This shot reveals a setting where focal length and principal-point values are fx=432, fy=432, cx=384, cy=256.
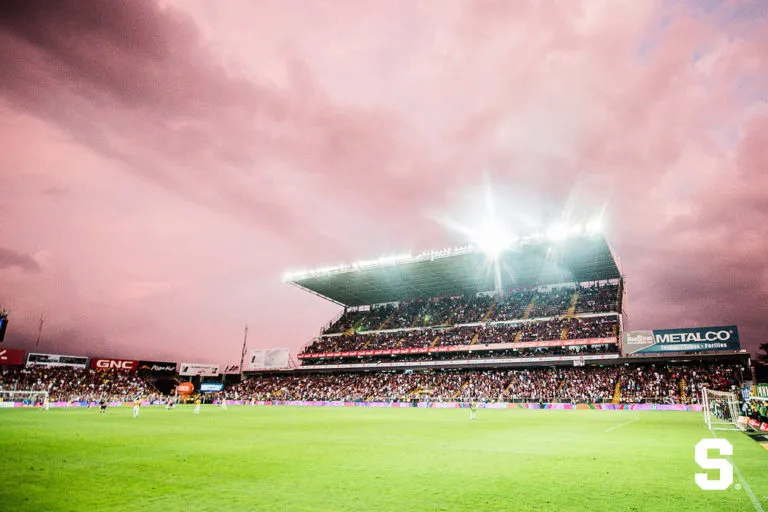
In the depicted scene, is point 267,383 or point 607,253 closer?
point 607,253

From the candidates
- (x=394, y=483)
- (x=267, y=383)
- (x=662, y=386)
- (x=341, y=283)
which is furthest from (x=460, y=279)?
(x=394, y=483)

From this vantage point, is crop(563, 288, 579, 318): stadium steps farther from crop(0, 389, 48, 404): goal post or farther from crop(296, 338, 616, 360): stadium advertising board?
crop(0, 389, 48, 404): goal post

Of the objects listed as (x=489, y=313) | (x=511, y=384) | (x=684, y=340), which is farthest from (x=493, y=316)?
(x=684, y=340)

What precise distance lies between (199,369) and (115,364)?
14.2 m

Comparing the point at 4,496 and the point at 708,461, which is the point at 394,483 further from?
the point at 708,461

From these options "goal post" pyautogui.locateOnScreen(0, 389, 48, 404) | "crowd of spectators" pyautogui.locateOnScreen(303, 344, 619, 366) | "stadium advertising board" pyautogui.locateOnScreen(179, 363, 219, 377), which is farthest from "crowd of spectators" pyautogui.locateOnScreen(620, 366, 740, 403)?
"stadium advertising board" pyautogui.locateOnScreen(179, 363, 219, 377)

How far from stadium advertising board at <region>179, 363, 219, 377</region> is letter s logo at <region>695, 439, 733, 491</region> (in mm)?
83122

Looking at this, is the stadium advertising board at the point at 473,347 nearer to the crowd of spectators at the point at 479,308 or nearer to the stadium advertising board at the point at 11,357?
the crowd of spectators at the point at 479,308

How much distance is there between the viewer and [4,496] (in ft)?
24.8

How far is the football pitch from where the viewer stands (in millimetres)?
7414

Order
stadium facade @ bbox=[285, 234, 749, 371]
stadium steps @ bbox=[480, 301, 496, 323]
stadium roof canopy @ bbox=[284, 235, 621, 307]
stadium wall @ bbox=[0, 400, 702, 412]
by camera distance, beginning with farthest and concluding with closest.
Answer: stadium steps @ bbox=[480, 301, 496, 323] → stadium roof canopy @ bbox=[284, 235, 621, 307] → stadium facade @ bbox=[285, 234, 749, 371] → stadium wall @ bbox=[0, 400, 702, 412]

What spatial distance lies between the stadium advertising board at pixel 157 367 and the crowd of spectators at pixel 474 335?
2863 cm

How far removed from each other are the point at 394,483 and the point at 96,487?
591 centimetres

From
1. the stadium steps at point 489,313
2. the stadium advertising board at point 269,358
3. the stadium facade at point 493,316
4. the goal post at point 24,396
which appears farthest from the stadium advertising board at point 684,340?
the goal post at point 24,396
